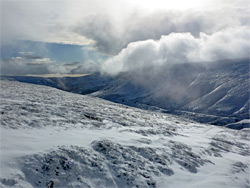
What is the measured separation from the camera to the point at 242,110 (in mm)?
118625

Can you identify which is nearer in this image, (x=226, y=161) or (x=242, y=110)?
(x=226, y=161)

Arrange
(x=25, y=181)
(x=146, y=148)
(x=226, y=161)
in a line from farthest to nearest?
1. (x=226, y=161)
2. (x=146, y=148)
3. (x=25, y=181)

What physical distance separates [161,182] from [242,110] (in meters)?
135

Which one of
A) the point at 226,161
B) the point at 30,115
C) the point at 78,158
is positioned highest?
the point at 30,115

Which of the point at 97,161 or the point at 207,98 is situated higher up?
the point at 207,98

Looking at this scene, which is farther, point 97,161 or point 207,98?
point 207,98

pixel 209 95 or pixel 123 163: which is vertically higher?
pixel 209 95

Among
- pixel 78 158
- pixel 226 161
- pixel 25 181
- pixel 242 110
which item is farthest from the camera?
pixel 242 110

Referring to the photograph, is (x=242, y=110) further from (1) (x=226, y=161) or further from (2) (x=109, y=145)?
(2) (x=109, y=145)

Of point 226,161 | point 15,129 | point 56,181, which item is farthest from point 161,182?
point 15,129

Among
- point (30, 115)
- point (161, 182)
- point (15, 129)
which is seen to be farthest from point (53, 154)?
point (30, 115)

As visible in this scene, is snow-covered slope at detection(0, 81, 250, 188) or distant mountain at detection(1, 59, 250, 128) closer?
snow-covered slope at detection(0, 81, 250, 188)

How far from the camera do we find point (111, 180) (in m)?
9.03

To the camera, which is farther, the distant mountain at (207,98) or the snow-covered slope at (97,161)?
the distant mountain at (207,98)
